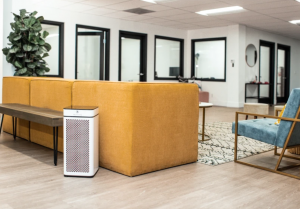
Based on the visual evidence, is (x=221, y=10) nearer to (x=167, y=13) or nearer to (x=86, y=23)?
(x=167, y=13)

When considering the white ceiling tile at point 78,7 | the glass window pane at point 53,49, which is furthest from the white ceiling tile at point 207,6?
the glass window pane at point 53,49

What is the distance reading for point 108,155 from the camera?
9.98ft

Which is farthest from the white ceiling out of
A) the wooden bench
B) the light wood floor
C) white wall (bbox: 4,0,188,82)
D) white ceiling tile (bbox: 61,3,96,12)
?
the light wood floor

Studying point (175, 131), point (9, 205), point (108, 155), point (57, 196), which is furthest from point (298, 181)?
point (9, 205)

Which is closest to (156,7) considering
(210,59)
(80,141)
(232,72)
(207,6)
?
(207,6)

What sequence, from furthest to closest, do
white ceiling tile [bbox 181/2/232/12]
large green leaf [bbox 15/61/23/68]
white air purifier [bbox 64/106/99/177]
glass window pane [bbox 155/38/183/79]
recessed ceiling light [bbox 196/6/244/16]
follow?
glass window pane [bbox 155/38/183/79], recessed ceiling light [bbox 196/6/244/16], white ceiling tile [bbox 181/2/232/12], large green leaf [bbox 15/61/23/68], white air purifier [bbox 64/106/99/177]

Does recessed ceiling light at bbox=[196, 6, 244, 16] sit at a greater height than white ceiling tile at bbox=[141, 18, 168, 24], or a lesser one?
lesser

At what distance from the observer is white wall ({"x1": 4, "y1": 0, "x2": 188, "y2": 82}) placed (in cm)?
739

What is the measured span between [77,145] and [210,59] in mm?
8728

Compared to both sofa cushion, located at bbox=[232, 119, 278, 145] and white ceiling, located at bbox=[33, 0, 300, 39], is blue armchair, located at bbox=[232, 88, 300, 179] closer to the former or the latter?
sofa cushion, located at bbox=[232, 119, 278, 145]

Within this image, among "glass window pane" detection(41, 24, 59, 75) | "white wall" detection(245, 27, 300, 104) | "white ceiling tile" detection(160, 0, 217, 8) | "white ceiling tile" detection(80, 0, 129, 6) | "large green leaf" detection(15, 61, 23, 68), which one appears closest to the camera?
"large green leaf" detection(15, 61, 23, 68)

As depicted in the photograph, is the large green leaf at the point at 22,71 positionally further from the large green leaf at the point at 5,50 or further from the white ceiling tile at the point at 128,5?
the white ceiling tile at the point at 128,5

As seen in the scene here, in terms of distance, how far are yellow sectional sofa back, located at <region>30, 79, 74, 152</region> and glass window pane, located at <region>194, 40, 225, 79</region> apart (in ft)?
24.8

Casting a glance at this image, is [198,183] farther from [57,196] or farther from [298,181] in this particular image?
[57,196]
